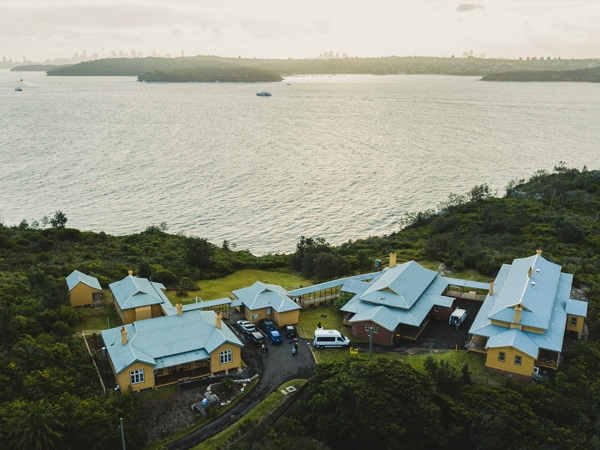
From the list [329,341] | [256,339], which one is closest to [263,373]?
[256,339]

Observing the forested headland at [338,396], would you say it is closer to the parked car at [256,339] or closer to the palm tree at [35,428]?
the palm tree at [35,428]

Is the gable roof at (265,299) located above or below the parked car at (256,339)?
above

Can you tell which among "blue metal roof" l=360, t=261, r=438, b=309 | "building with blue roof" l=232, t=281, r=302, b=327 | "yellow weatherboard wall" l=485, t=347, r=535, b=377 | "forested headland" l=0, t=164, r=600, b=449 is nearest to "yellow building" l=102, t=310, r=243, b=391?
"forested headland" l=0, t=164, r=600, b=449

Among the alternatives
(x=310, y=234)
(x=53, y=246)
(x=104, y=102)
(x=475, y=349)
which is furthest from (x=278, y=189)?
(x=104, y=102)

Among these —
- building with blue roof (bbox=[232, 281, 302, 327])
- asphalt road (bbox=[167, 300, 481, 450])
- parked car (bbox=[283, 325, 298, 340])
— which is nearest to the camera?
asphalt road (bbox=[167, 300, 481, 450])

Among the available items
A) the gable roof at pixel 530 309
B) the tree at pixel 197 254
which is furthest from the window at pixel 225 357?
the tree at pixel 197 254

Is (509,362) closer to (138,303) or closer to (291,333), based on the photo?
(291,333)

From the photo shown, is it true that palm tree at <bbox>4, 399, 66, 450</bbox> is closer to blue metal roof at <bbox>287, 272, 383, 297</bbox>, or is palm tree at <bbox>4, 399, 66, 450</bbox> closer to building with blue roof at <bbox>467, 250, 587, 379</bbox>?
blue metal roof at <bbox>287, 272, 383, 297</bbox>

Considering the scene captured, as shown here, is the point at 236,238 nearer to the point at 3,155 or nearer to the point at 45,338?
the point at 45,338
